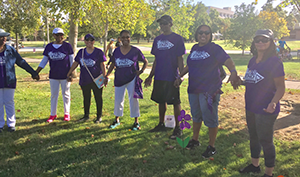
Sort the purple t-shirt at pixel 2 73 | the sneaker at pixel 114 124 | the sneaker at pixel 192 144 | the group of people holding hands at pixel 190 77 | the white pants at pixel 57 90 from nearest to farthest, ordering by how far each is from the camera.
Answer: the group of people holding hands at pixel 190 77 < the sneaker at pixel 192 144 < the purple t-shirt at pixel 2 73 < the sneaker at pixel 114 124 < the white pants at pixel 57 90

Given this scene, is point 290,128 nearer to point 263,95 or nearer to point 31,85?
point 263,95

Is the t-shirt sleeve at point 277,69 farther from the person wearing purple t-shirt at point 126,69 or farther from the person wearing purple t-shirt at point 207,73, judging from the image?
the person wearing purple t-shirt at point 126,69

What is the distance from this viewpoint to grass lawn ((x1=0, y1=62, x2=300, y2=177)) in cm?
356

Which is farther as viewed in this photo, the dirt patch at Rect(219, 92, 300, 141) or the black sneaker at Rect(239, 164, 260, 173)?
the dirt patch at Rect(219, 92, 300, 141)

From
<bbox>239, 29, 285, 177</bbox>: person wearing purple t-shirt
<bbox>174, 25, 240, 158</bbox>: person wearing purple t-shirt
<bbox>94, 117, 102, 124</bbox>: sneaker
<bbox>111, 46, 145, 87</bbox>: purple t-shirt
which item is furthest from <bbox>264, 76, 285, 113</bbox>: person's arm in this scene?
<bbox>94, 117, 102, 124</bbox>: sneaker

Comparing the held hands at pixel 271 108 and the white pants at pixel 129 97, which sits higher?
the held hands at pixel 271 108

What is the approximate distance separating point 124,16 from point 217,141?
38.5ft

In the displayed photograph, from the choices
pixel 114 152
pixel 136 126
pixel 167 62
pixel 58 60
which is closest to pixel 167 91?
pixel 167 62

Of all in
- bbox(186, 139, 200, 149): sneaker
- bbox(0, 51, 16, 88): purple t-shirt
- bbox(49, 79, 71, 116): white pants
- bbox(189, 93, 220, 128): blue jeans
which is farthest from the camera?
bbox(49, 79, 71, 116): white pants

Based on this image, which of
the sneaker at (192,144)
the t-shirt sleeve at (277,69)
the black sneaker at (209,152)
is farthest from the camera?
the sneaker at (192,144)

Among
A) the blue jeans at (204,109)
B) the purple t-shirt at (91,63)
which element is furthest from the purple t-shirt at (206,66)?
the purple t-shirt at (91,63)

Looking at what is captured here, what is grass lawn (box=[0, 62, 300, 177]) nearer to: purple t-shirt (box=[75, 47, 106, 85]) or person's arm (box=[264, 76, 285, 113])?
purple t-shirt (box=[75, 47, 106, 85])

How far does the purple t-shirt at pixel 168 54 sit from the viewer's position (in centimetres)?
439

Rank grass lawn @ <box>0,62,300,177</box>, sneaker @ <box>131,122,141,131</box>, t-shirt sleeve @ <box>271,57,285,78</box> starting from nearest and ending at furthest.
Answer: t-shirt sleeve @ <box>271,57,285,78</box> < grass lawn @ <box>0,62,300,177</box> < sneaker @ <box>131,122,141,131</box>
